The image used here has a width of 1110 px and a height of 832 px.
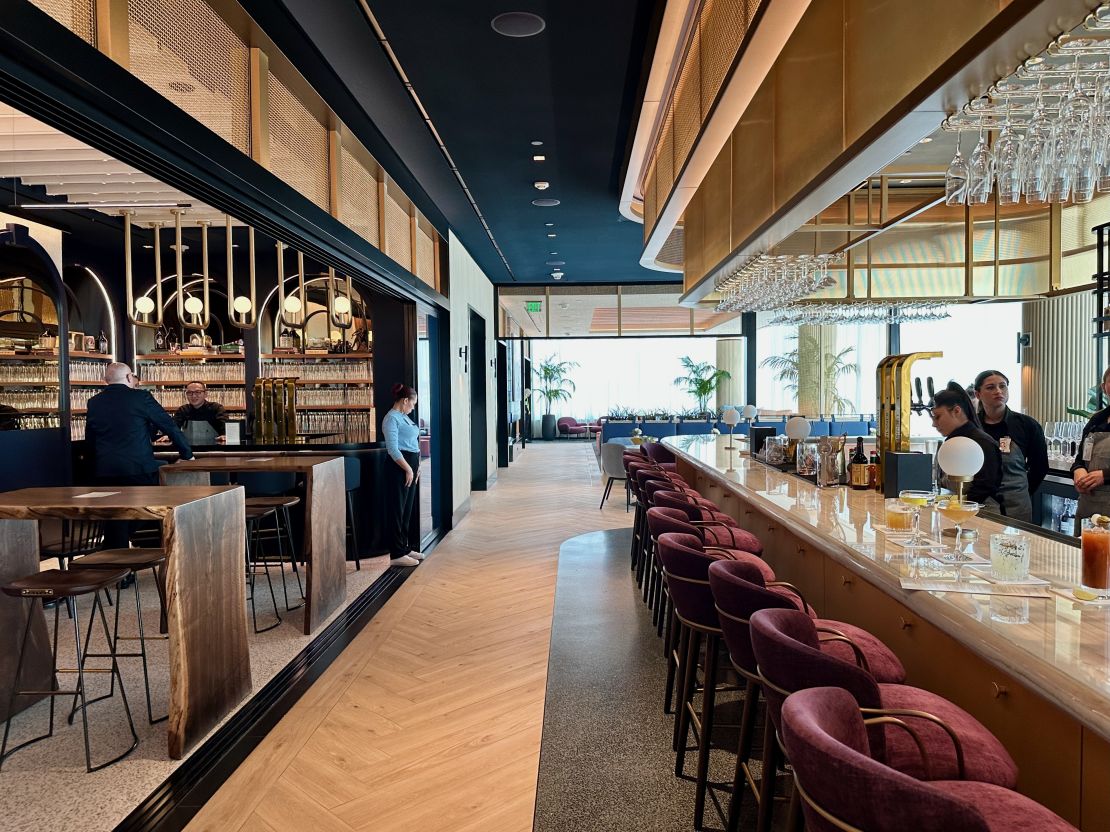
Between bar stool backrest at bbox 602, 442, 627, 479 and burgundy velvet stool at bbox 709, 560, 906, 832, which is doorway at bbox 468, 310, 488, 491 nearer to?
bar stool backrest at bbox 602, 442, 627, 479

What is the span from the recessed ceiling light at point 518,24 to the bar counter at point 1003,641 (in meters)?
2.88

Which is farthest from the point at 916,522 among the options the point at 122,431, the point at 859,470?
the point at 122,431

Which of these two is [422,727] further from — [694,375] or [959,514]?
[694,375]

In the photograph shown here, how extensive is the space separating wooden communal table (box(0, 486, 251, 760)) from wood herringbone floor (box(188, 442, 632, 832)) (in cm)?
36

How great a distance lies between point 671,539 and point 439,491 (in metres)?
5.69

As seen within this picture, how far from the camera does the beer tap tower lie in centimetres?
397

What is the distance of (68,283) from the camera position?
9.38 metres

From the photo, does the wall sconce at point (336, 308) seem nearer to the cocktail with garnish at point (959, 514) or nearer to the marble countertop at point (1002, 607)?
the marble countertop at point (1002, 607)

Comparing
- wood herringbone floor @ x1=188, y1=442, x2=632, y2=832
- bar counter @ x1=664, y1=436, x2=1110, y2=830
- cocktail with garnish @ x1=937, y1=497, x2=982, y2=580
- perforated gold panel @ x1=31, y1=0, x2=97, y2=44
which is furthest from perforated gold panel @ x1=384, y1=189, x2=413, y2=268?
cocktail with garnish @ x1=937, y1=497, x2=982, y2=580

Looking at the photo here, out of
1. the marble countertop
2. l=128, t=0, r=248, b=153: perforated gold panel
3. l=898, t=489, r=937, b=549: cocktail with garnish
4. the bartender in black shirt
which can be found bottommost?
the marble countertop

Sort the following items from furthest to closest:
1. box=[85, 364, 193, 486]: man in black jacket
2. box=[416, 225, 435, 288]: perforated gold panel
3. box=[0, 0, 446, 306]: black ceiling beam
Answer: box=[416, 225, 435, 288]: perforated gold panel < box=[85, 364, 193, 486]: man in black jacket < box=[0, 0, 446, 306]: black ceiling beam

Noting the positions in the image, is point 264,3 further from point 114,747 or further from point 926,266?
point 926,266

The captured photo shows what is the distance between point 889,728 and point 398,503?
5.51 m

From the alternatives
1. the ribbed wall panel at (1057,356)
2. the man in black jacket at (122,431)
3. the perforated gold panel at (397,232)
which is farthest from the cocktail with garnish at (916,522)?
the ribbed wall panel at (1057,356)
